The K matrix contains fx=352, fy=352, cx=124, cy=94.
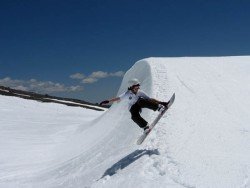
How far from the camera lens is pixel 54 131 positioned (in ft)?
82.0

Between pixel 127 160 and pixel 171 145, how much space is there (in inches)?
54.1

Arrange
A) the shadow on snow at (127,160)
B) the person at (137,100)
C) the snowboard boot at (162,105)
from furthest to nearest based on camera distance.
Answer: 1. the snowboard boot at (162,105)
2. the person at (137,100)
3. the shadow on snow at (127,160)

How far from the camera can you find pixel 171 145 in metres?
10.1

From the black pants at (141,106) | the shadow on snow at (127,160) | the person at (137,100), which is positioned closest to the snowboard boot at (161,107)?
the person at (137,100)

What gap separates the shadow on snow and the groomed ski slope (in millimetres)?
41

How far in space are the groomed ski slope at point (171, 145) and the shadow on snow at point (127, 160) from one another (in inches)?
1.6

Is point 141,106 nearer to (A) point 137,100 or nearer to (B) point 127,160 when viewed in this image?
(A) point 137,100

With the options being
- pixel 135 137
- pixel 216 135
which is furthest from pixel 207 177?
pixel 135 137

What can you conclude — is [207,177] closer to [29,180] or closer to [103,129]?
[29,180]

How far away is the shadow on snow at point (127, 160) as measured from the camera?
10.0 m

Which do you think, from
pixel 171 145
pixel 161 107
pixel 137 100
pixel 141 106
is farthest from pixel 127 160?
pixel 161 107

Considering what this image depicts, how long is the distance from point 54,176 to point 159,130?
179 inches

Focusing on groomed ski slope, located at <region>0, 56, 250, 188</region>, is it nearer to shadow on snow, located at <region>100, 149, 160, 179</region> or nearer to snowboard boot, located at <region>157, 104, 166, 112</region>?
shadow on snow, located at <region>100, 149, 160, 179</region>

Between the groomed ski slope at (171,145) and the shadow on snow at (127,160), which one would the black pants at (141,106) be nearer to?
the groomed ski slope at (171,145)
